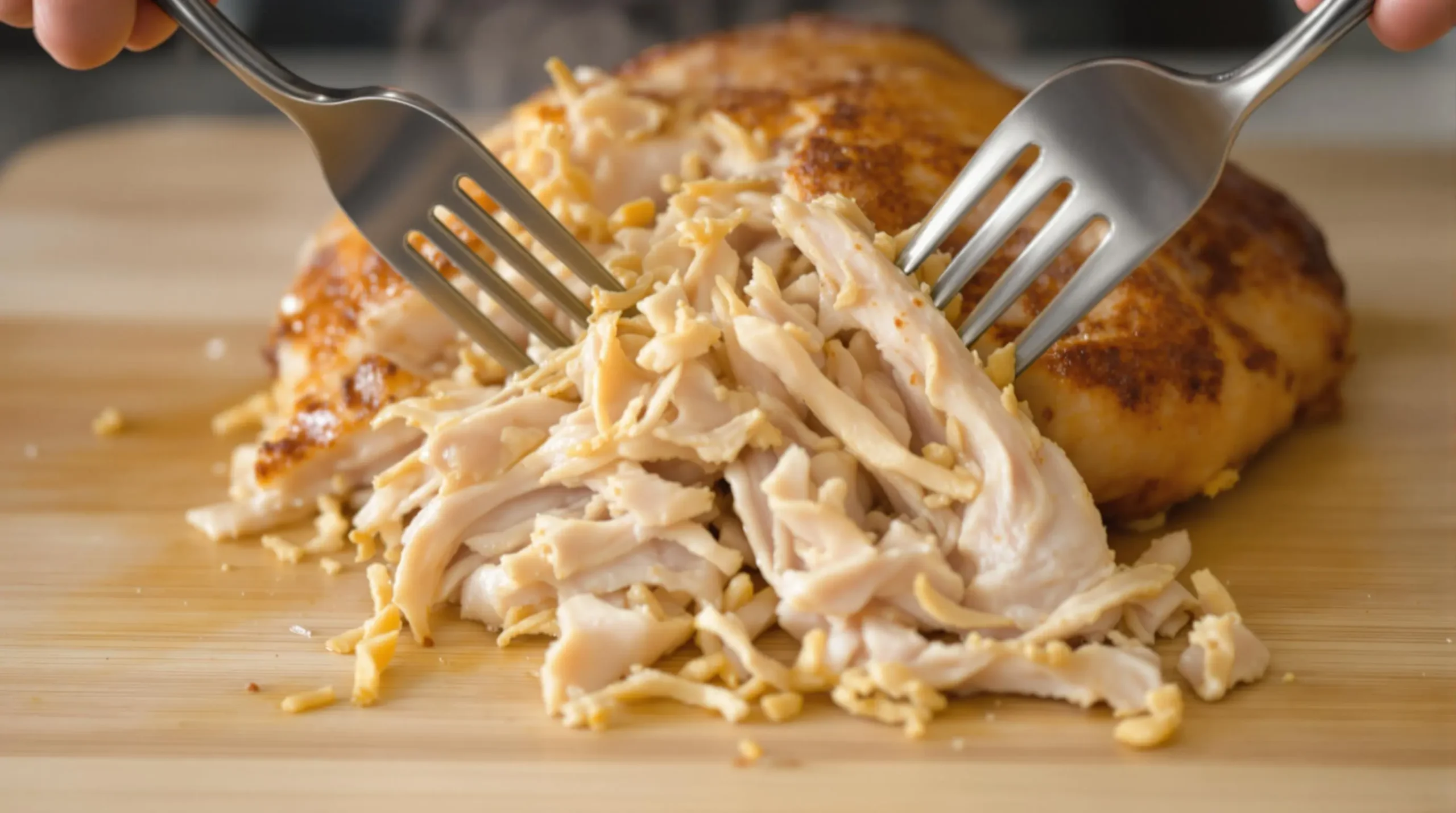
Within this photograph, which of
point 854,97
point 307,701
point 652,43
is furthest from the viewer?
point 652,43

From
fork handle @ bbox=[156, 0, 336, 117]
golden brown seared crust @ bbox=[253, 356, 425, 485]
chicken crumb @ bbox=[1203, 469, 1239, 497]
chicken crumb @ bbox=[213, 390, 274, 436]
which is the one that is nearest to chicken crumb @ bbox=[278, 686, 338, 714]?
golden brown seared crust @ bbox=[253, 356, 425, 485]

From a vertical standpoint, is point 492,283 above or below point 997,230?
above

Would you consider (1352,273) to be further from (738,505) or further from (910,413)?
(738,505)

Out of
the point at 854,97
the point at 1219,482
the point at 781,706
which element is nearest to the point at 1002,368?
the point at 1219,482

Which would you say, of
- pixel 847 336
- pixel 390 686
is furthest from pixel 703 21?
pixel 390 686

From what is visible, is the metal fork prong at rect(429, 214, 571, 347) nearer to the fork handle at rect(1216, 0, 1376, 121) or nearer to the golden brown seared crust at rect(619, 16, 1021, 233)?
the golden brown seared crust at rect(619, 16, 1021, 233)

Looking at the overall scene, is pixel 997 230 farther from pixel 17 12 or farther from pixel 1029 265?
pixel 17 12
